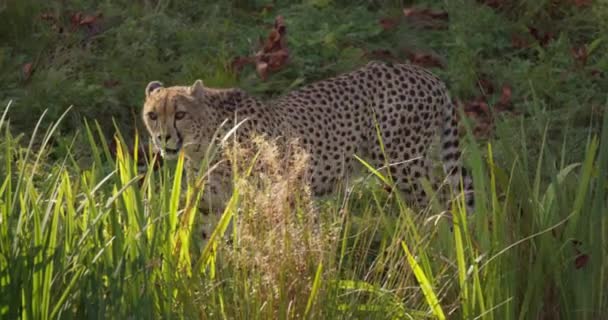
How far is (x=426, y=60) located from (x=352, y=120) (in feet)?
5.74

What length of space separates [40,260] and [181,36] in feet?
16.9

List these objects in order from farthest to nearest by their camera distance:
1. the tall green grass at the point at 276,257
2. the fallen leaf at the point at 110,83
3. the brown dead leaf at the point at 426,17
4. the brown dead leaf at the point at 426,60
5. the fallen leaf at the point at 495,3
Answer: the fallen leaf at the point at 495,3 < the brown dead leaf at the point at 426,17 < the brown dead leaf at the point at 426,60 < the fallen leaf at the point at 110,83 < the tall green grass at the point at 276,257

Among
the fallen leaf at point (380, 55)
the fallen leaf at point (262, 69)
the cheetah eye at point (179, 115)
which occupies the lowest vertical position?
the fallen leaf at point (380, 55)

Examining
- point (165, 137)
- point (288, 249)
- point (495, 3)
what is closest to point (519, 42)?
point (495, 3)

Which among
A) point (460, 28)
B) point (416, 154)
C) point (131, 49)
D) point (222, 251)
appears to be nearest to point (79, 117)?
point (131, 49)

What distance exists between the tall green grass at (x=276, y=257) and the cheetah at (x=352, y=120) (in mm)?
1818

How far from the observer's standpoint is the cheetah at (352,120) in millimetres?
6664

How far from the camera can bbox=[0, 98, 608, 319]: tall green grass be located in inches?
160

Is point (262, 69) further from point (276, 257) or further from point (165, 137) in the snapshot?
point (276, 257)

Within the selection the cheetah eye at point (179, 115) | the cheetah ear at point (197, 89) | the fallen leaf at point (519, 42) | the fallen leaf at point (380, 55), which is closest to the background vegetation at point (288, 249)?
the cheetah eye at point (179, 115)

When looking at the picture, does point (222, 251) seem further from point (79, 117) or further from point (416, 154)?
point (79, 117)

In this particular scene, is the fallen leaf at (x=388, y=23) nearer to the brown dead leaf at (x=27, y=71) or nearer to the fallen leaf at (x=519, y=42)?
the fallen leaf at (x=519, y=42)

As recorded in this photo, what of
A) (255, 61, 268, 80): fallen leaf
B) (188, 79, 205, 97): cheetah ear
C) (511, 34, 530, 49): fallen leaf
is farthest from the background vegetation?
(511, 34, 530, 49): fallen leaf

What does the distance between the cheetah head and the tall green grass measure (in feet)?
5.18
